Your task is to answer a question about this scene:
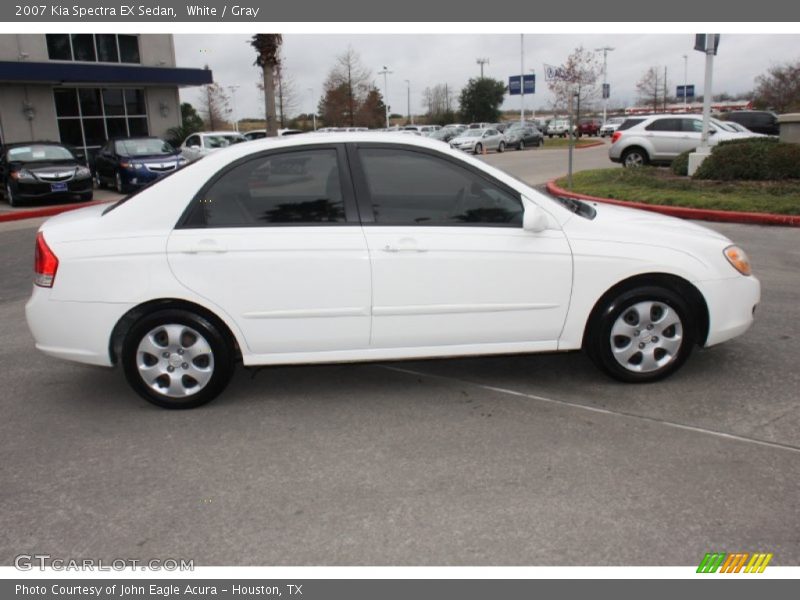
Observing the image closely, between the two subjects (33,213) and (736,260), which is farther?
(33,213)

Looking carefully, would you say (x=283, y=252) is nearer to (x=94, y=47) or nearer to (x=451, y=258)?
(x=451, y=258)

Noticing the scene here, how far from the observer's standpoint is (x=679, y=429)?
159 inches

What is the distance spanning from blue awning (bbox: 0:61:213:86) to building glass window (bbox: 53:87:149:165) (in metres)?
1.09

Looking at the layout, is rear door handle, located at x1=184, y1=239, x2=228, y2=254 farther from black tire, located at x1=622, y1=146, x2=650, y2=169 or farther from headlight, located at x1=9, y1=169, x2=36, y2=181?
black tire, located at x1=622, y1=146, x2=650, y2=169

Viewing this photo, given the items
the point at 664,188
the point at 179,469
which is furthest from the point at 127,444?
the point at 664,188

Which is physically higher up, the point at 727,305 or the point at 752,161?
the point at 752,161

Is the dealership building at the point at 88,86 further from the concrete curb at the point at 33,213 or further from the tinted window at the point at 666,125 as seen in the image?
the tinted window at the point at 666,125

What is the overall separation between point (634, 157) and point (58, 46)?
2160cm

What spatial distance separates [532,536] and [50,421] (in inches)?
123

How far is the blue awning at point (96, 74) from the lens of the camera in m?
24.3

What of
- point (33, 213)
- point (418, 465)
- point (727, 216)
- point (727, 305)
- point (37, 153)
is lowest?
point (418, 465)

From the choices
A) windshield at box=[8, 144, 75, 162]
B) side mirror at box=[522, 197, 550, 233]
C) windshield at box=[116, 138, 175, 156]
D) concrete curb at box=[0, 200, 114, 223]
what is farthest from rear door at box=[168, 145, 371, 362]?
windshield at box=[116, 138, 175, 156]

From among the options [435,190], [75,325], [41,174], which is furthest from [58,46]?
[435,190]

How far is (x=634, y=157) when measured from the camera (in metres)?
20.3
